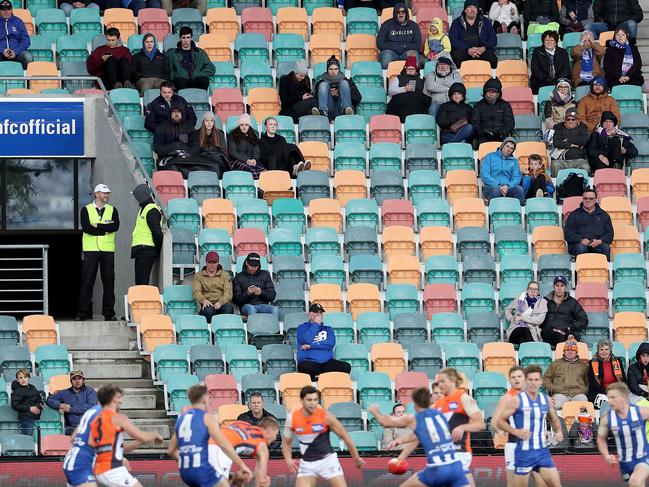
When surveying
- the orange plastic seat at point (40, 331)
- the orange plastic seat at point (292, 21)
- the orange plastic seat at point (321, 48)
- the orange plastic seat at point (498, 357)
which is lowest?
the orange plastic seat at point (498, 357)

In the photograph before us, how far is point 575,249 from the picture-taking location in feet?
78.5

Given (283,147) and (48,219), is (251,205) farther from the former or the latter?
(48,219)

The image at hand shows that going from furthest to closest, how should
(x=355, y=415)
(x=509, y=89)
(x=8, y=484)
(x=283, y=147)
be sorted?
(x=509, y=89) < (x=283, y=147) < (x=355, y=415) < (x=8, y=484)

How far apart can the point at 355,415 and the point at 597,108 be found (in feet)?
21.6

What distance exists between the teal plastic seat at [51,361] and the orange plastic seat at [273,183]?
3.77 m

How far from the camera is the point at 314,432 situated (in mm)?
17031

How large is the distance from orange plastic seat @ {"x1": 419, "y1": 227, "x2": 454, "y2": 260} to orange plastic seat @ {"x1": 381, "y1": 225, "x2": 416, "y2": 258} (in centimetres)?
14

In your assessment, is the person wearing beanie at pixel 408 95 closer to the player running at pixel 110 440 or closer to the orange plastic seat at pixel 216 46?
the orange plastic seat at pixel 216 46

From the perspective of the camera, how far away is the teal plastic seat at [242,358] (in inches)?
872

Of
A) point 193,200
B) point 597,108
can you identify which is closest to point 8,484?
point 193,200

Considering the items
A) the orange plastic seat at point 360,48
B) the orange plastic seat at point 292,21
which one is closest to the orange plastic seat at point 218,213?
the orange plastic seat at point 360,48

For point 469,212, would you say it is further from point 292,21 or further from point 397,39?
point 292,21

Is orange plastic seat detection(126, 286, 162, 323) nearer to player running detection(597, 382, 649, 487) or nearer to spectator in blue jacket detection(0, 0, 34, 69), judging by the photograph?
spectator in blue jacket detection(0, 0, 34, 69)

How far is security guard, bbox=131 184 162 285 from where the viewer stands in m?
23.3
